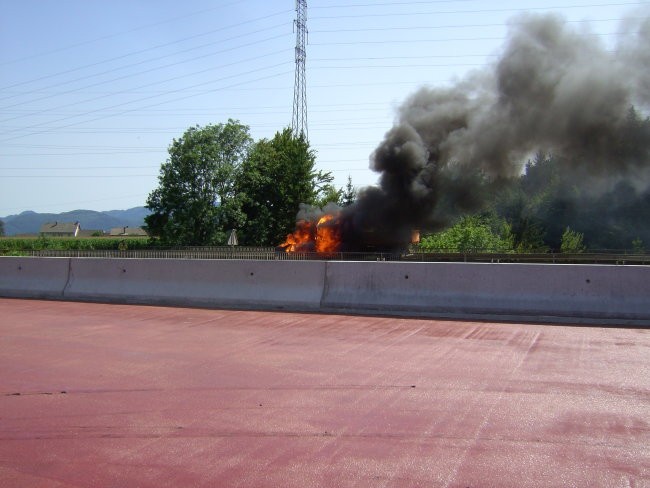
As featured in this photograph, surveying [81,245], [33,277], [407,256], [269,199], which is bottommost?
[33,277]

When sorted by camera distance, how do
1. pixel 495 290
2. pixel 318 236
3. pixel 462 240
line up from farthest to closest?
pixel 318 236, pixel 462 240, pixel 495 290

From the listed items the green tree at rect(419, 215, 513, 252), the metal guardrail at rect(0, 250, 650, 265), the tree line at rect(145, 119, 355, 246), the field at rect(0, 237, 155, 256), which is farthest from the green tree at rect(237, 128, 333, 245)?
the metal guardrail at rect(0, 250, 650, 265)

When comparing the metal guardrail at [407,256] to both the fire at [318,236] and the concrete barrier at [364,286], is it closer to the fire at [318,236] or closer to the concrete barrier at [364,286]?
the concrete barrier at [364,286]

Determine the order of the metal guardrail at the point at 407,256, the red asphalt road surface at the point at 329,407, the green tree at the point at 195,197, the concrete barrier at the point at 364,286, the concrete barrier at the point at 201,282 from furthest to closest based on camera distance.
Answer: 1. the green tree at the point at 195,197
2. the metal guardrail at the point at 407,256
3. the concrete barrier at the point at 201,282
4. the concrete barrier at the point at 364,286
5. the red asphalt road surface at the point at 329,407

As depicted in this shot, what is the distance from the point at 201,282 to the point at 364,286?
11.6 ft

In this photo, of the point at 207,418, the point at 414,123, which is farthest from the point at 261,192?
the point at 207,418

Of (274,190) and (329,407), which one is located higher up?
(274,190)

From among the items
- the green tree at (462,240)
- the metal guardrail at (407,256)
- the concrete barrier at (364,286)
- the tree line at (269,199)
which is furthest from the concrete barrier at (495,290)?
the tree line at (269,199)

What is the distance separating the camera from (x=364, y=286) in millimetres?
11305

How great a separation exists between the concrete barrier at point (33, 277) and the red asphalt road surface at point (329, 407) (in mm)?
4862

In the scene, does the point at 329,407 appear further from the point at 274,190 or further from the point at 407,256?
the point at 274,190

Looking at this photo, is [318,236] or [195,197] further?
[195,197]

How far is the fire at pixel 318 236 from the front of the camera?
86.5ft

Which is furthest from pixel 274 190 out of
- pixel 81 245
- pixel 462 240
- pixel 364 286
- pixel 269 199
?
pixel 364 286
